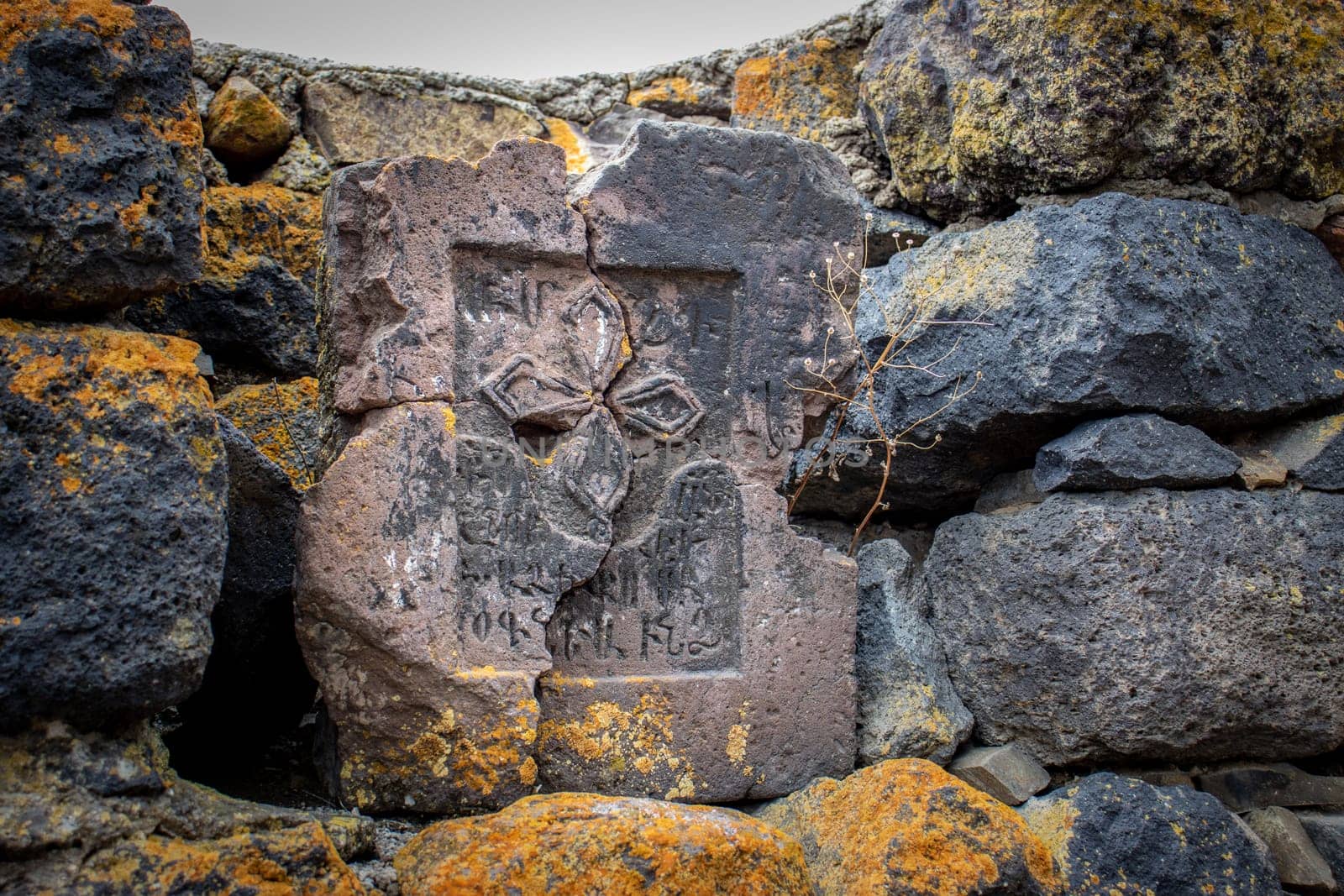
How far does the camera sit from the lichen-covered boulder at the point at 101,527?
6.34 feet

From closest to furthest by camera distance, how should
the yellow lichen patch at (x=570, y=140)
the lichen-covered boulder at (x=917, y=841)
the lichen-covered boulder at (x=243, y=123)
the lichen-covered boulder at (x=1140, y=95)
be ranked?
1. the lichen-covered boulder at (x=917, y=841)
2. the lichen-covered boulder at (x=1140, y=95)
3. the lichen-covered boulder at (x=243, y=123)
4. the yellow lichen patch at (x=570, y=140)

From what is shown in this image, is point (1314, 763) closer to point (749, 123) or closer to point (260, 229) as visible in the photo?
point (749, 123)

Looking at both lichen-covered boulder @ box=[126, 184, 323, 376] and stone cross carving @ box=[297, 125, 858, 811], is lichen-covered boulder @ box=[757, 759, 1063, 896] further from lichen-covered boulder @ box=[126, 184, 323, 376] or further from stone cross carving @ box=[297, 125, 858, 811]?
lichen-covered boulder @ box=[126, 184, 323, 376]

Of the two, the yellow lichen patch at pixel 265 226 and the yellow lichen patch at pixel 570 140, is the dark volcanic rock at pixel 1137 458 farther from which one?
the yellow lichen patch at pixel 265 226

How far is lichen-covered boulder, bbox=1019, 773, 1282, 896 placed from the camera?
276cm

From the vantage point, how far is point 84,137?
216 cm

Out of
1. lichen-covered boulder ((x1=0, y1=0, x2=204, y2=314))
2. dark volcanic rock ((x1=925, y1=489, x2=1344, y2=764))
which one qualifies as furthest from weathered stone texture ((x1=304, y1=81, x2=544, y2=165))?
dark volcanic rock ((x1=925, y1=489, x2=1344, y2=764))

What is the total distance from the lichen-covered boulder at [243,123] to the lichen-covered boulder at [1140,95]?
76.0 inches

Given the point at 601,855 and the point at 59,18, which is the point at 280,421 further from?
the point at 601,855

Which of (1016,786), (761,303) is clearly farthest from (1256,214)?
(1016,786)

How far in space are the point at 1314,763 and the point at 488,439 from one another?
223 cm

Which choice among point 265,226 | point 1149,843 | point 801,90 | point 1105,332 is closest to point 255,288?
point 265,226

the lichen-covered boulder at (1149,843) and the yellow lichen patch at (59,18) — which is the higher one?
the yellow lichen patch at (59,18)

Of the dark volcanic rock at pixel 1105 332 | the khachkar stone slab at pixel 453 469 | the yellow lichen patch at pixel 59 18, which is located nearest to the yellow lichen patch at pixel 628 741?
the khachkar stone slab at pixel 453 469
